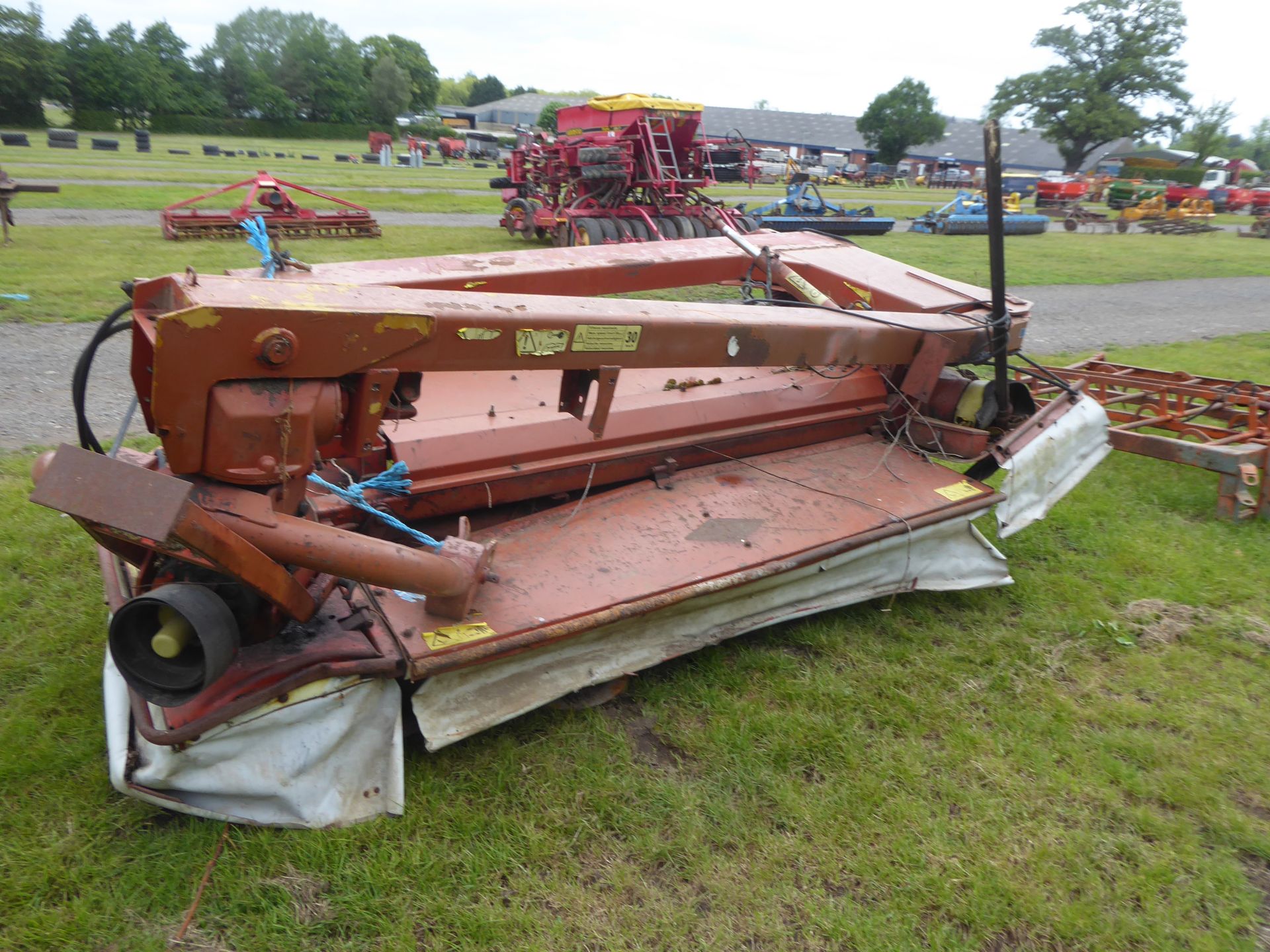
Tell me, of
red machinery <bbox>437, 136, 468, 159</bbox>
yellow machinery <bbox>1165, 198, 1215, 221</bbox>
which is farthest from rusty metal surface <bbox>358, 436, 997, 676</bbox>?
red machinery <bbox>437, 136, 468, 159</bbox>

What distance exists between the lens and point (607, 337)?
97.8 inches

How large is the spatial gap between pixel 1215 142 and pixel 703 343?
65.6 m

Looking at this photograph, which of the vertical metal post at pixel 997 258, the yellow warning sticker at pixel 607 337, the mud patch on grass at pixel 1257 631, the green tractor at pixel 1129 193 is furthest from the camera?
the green tractor at pixel 1129 193

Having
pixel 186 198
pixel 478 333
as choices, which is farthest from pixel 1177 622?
pixel 186 198

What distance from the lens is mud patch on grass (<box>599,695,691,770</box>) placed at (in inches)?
104

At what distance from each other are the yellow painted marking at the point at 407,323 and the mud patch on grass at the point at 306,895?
53.8 inches

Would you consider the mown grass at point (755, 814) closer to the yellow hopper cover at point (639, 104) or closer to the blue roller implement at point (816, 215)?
the yellow hopper cover at point (639, 104)

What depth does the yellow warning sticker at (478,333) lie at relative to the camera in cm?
219

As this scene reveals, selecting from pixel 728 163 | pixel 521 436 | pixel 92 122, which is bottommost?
pixel 92 122

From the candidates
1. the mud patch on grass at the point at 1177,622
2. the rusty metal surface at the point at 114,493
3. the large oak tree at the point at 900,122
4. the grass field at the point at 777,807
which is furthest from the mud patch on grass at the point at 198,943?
the large oak tree at the point at 900,122

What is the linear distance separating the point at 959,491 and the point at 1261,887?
170 centimetres

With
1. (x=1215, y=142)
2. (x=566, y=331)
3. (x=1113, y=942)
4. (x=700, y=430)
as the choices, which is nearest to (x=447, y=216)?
(x=700, y=430)

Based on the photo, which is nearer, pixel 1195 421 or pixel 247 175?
pixel 1195 421

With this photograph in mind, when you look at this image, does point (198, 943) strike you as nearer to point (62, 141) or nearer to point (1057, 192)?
point (1057, 192)
